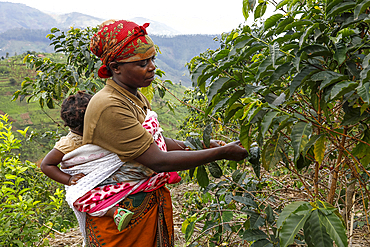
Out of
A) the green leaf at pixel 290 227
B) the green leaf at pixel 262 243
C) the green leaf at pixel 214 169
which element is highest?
the green leaf at pixel 290 227

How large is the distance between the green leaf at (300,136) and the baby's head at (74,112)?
1233 mm

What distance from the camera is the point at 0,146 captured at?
96.0 inches

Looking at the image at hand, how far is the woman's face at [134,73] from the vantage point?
4.07ft

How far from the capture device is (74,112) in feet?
5.29

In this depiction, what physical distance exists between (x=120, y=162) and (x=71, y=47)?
2089 millimetres

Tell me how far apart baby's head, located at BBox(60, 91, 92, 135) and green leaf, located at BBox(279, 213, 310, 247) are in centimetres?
131

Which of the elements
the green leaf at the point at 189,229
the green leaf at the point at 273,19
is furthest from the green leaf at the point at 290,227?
the green leaf at the point at 189,229

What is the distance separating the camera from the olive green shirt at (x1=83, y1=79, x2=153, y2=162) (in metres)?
1.11

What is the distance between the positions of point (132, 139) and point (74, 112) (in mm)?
689

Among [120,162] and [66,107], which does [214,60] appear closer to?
[120,162]

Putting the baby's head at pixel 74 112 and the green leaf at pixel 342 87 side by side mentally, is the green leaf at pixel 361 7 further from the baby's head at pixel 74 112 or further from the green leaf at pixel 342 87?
the baby's head at pixel 74 112

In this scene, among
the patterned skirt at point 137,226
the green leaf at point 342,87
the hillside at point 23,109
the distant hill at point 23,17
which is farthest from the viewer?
the distant hill at point 23,17

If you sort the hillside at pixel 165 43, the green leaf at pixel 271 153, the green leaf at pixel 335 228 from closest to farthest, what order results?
the green leaf at pixel 335 228
the green leaf at pixel 271 153
the hillside at pixel 165 43

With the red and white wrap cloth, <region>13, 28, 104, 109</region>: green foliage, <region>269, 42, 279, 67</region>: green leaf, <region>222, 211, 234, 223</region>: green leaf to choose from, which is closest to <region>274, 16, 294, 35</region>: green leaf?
<region>269, 42, 279, 67</region>: green leaf
